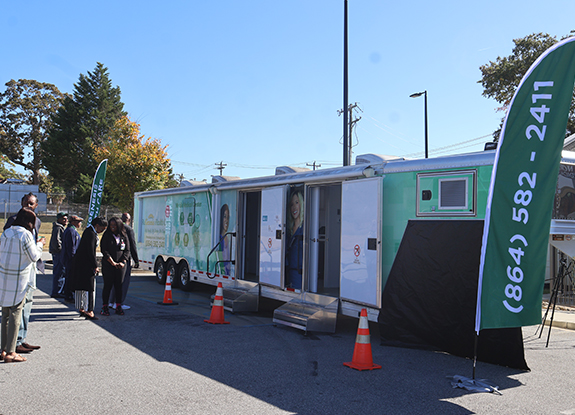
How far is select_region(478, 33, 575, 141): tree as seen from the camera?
22.7m

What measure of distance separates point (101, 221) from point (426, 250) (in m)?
5.45

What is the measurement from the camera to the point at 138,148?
24.5m

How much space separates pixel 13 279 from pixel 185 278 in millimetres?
7156

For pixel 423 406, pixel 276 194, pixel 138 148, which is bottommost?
pixel 423 406

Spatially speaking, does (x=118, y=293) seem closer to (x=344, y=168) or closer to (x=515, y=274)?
(x=344, y=168)

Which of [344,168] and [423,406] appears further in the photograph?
[344,168]

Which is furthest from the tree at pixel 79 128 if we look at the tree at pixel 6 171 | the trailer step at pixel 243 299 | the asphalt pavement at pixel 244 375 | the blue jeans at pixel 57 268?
the asphalt pavement at pixel 244 375

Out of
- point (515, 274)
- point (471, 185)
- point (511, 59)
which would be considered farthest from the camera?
point (511, 59)

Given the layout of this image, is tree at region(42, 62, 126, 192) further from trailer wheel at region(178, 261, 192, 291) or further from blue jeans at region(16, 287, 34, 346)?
blue jeans at region(16, 287, 34, 346)

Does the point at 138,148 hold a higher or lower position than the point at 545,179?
higher

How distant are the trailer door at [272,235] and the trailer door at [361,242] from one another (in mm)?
1661

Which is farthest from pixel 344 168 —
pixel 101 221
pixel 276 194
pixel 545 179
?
pixel 101 221

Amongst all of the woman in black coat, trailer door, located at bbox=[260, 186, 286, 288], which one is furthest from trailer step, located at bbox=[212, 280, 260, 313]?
the woman in black coat

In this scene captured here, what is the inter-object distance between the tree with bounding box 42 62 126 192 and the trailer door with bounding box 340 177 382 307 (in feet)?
132
